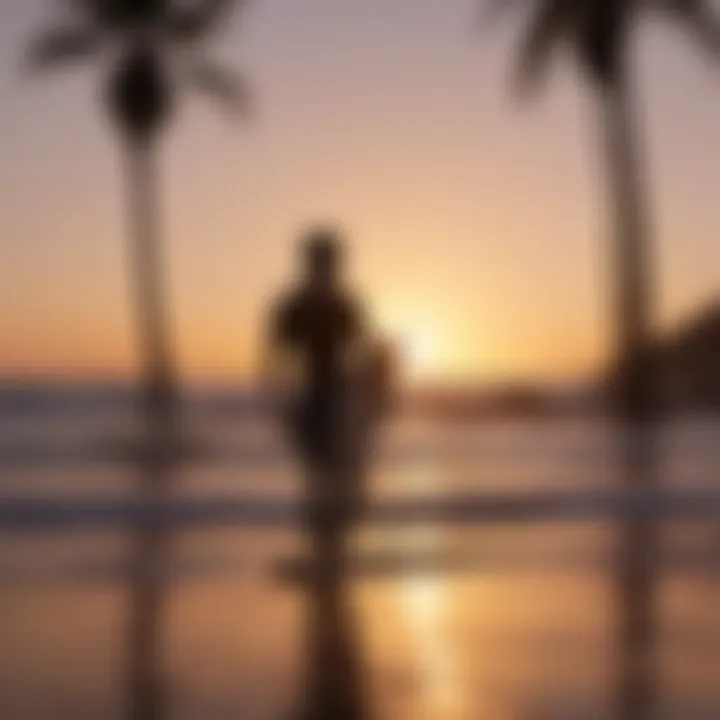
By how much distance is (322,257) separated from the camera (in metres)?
5.62

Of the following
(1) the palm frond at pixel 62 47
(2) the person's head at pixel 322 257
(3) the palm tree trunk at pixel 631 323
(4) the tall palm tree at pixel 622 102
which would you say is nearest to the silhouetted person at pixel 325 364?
(2) the person's head at pixel 322 257

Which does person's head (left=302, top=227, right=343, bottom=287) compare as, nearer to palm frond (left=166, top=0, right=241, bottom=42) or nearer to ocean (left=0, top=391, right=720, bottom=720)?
ocean (left=0, top=391, right=720, bottom=720)

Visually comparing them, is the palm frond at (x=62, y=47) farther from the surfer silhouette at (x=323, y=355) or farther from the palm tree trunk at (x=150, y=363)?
the surfer silhouette at (x=323, y=355)

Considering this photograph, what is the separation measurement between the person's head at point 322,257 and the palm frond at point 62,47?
111 inches

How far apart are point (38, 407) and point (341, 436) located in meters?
6.15

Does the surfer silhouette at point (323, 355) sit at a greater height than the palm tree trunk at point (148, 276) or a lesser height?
lesser

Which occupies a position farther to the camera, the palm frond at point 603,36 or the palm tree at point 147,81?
the palm frond at point 603,36

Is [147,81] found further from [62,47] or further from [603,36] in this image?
[603,36]

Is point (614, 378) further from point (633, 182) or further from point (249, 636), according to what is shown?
point (249, 636)

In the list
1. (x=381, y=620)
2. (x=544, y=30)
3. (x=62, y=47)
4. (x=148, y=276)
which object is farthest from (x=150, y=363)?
(x=381, y=620)

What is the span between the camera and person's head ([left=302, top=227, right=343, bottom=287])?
220 inches

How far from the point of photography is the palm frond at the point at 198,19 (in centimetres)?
883

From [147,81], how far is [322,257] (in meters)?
6.00

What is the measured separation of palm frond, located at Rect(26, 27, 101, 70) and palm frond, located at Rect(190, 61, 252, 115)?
85 cm
